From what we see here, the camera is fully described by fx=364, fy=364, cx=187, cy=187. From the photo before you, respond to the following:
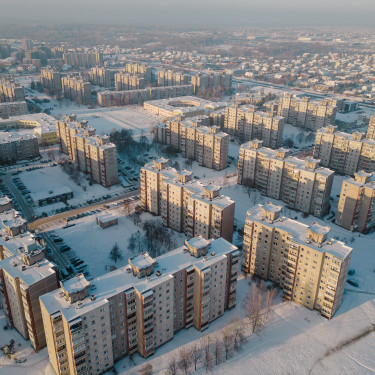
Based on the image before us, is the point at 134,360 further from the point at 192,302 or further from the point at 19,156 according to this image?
the point at 19,156

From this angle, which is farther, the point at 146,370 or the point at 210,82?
the point at 210,82

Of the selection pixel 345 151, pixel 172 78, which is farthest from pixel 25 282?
pixel 172 78

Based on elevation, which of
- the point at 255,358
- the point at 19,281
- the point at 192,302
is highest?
the point at 19,281

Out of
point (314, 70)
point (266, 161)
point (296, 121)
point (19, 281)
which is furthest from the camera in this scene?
point (314, 70)

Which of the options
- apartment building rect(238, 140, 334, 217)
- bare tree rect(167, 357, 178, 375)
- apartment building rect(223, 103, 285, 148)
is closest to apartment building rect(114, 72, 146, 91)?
apartment building rect(223, 103, 285, 148)

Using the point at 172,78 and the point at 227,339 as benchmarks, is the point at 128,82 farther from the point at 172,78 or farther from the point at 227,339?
the point at 227,339

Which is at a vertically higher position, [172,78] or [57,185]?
[172,78]

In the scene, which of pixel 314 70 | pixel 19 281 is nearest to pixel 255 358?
pixel 19 281
